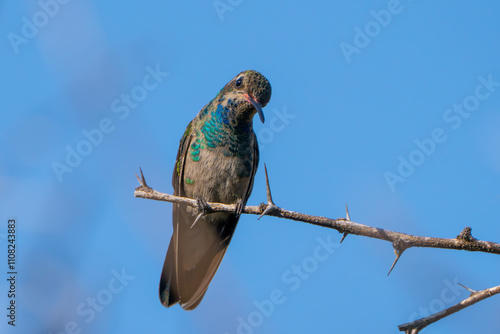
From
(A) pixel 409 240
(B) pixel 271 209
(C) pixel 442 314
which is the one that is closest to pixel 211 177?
(B) pixel 271 209

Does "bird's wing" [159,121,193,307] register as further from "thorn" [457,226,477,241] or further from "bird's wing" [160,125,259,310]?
→ "thorn" [457,226,477,241]

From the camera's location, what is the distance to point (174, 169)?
23.6ft

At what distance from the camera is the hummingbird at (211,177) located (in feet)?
21.5

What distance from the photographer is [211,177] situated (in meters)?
6.56

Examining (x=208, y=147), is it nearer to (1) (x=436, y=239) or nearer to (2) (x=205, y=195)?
(2) (x=205, y=195)

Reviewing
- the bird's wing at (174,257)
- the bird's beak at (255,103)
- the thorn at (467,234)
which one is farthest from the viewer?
the bird's wing at (174,257)

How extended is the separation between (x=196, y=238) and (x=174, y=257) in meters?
0.50

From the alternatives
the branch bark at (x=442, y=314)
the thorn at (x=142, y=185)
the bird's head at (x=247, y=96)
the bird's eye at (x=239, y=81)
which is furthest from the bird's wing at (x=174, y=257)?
the branch bark at (x=442, y=314)

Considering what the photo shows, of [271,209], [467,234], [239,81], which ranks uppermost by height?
[239,81]

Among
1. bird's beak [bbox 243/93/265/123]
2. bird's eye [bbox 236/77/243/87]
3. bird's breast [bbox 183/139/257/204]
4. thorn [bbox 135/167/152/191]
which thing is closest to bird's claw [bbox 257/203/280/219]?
Result: thorn [bbox 135/167/152/191]

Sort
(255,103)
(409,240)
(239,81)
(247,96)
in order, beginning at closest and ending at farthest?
1. (409,240)
2. (255,103)
3. (247,96)
4. (239,81)

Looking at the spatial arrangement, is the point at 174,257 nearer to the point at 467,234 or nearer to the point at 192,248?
the point at 192,248

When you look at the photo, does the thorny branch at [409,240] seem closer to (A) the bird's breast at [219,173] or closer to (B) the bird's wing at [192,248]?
(A) the bird's breast at [219,173]

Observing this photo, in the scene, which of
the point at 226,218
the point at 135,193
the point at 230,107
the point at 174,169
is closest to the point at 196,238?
the point at 226,218
